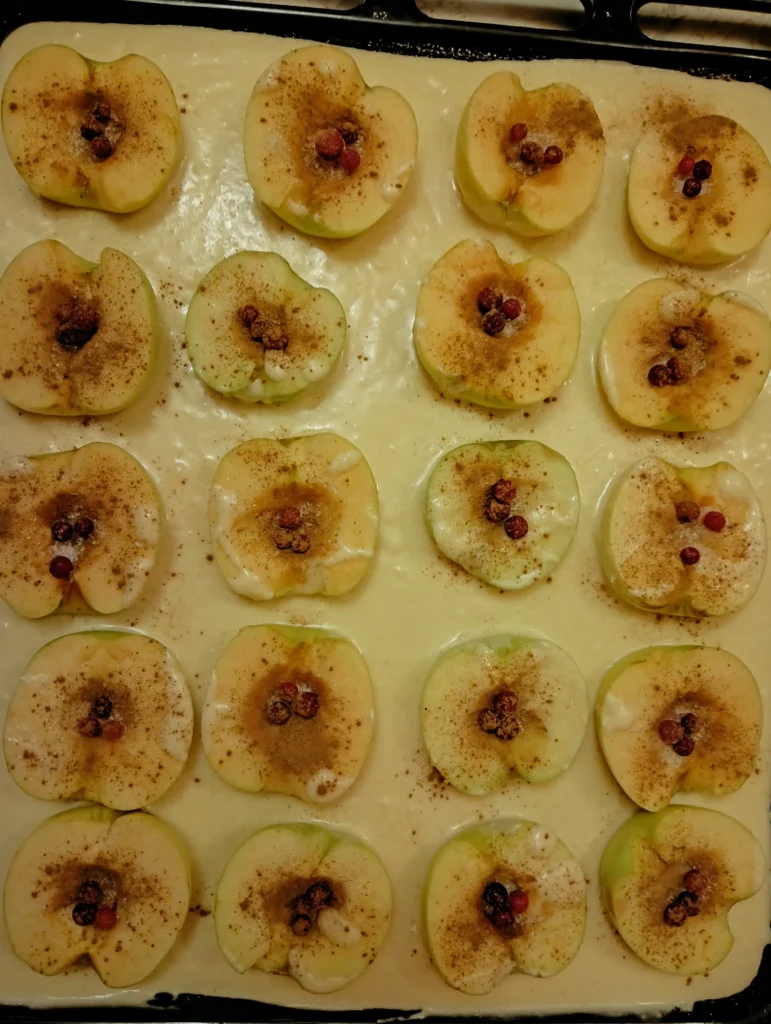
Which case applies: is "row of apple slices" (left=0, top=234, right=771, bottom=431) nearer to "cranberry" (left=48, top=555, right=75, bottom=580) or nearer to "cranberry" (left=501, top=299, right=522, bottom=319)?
"cranberry" (left=501, top=299, right=522, bottom=319)

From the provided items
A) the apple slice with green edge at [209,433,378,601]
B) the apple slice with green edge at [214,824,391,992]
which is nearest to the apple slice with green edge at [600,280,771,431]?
the apple slice with green edge at [209,433,378,601]

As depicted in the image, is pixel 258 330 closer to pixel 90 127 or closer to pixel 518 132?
pixel 90 127

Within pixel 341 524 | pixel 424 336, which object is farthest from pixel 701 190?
pixel 341 524

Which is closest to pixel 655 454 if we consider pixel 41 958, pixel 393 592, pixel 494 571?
pixel 494 571

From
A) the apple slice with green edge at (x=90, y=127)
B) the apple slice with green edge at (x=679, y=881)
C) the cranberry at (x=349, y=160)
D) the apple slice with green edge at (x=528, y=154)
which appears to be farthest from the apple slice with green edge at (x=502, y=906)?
the apple slice with green edge at (x=90, y=127)

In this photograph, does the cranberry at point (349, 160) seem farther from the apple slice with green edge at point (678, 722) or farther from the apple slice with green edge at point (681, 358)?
the apple slice with green edge at point (678, 722)

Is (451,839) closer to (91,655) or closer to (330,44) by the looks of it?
(91,655)
